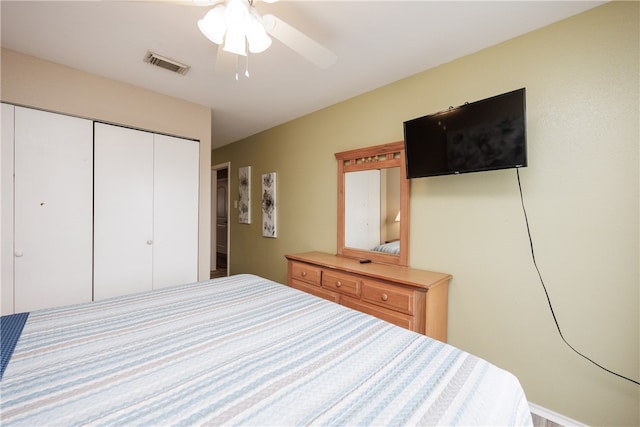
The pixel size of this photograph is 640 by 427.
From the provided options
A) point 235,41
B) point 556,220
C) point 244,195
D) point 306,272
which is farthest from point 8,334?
point 244,195

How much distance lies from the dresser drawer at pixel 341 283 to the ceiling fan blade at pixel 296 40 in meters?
1.58

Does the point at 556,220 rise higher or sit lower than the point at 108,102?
lower

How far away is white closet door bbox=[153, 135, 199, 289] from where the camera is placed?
8.74 ft

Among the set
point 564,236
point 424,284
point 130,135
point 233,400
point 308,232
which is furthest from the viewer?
point 308,232

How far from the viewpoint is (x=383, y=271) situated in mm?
2109

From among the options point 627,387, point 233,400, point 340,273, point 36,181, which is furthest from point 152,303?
point 627,387

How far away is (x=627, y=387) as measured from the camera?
1.40 meters

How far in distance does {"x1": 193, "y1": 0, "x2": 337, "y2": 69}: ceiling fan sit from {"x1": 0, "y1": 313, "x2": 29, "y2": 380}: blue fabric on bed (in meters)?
1.47

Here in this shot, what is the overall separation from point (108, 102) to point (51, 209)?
3.41 ft

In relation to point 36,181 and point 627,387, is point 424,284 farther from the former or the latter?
point 36,181

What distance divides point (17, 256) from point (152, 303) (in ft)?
4.85

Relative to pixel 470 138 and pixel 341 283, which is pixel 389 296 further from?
pixel 470 138

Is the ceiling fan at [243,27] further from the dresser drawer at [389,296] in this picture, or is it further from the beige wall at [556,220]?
the dresser drawer at [389,296]

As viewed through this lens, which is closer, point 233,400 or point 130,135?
point 233,400
